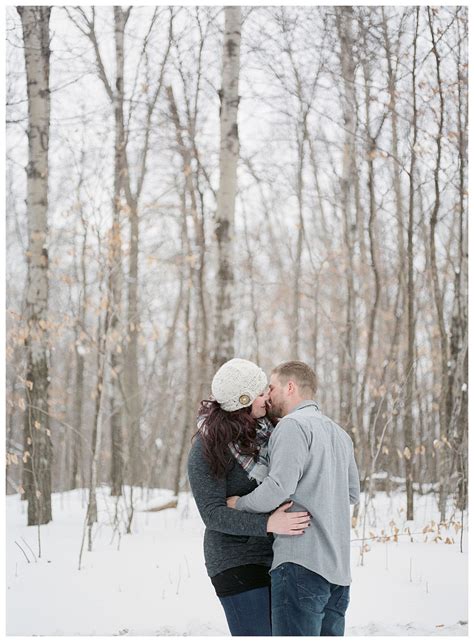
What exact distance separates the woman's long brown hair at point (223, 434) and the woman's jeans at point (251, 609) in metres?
0.43

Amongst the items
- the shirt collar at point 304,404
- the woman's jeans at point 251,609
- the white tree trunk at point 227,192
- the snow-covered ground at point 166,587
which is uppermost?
the white tree trunk at point 227,192

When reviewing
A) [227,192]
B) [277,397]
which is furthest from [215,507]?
[227,192]

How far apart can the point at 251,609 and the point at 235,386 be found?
786 millimetres

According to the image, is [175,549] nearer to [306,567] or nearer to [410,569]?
[410,569]

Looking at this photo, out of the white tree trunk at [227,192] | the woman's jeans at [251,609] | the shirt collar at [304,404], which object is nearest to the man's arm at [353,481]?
the shirt collar at [304,404]

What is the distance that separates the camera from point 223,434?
2.35 metres

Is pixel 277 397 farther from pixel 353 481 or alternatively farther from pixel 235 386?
pixel 353 481

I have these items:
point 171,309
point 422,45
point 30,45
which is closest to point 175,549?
point 30,45

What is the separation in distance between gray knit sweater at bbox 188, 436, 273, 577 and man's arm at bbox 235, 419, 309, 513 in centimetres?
7

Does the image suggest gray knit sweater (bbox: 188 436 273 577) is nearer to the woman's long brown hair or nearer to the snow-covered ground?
the woman's long brown hair

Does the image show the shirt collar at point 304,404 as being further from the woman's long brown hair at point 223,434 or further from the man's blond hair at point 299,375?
the woman's long brown hair at point 223,434

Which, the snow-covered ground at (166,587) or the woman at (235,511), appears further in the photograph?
the snow-covered ground at (166,587)

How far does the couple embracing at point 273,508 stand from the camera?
7.36 feet

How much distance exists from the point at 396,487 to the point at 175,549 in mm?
6122
